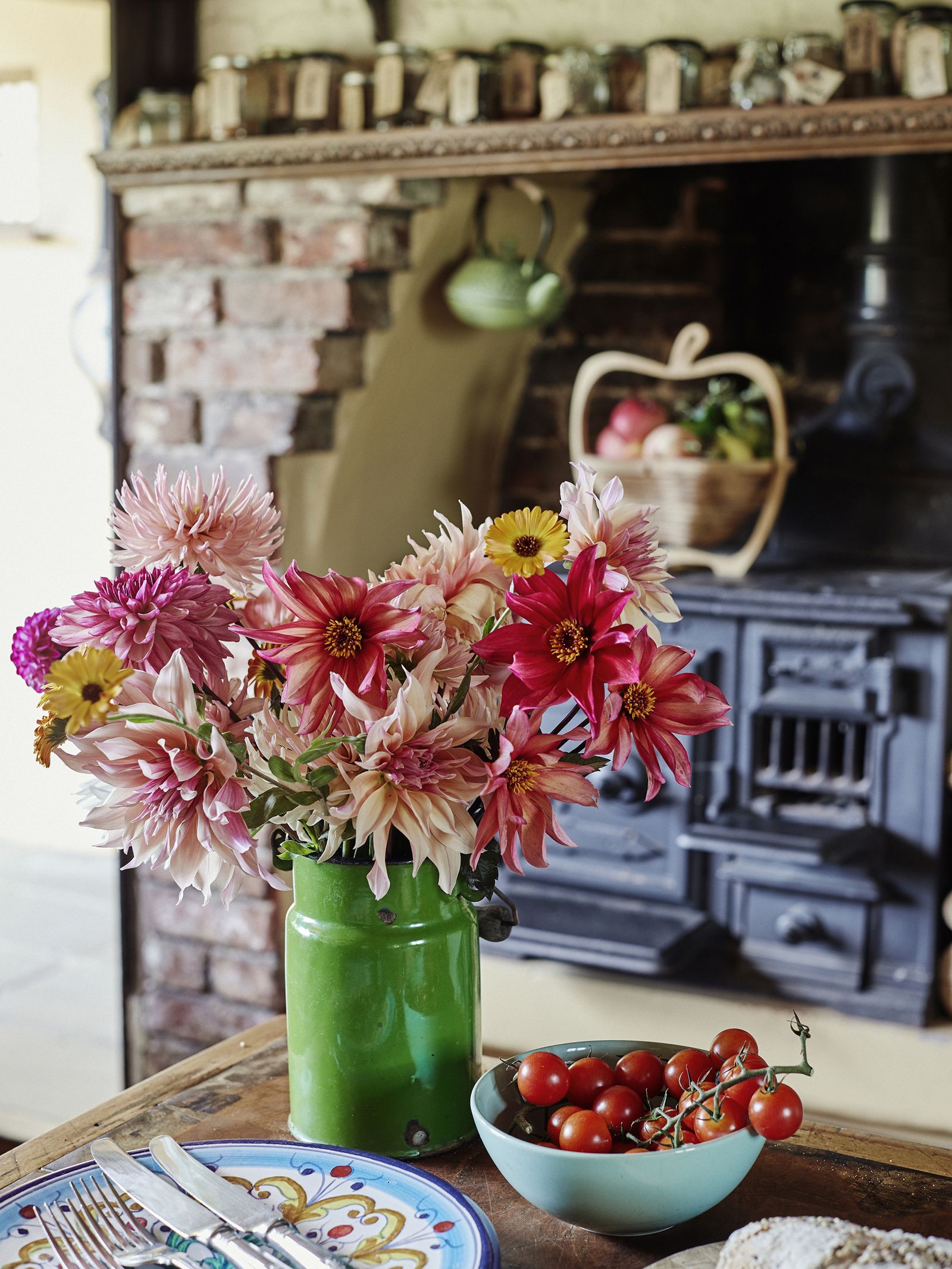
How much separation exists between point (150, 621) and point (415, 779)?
0.18 metres

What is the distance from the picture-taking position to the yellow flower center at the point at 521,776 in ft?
2.57

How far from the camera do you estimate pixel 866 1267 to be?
66 cm

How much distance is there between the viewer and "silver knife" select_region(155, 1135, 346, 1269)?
714 millimetres

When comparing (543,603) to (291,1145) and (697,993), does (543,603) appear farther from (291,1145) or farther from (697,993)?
(697,993)

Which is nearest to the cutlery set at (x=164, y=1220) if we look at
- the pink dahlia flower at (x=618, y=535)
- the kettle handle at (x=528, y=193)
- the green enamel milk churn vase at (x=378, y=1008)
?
the green enamel milk churn vase at (x=378, y=1008)

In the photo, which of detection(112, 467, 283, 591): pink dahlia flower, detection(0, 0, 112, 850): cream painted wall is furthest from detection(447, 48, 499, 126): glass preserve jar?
detection(0, 0, 112, 850): cream painted wall

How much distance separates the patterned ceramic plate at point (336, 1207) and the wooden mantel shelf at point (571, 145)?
4.77 ft

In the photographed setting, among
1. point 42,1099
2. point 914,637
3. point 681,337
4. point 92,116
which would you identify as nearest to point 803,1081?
point 914,637

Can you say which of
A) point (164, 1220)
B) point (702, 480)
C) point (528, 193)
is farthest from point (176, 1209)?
point (528, 193)

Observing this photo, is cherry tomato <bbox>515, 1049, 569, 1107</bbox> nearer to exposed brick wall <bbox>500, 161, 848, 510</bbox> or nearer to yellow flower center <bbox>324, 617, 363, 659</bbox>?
yellow flower center <bbox>324, 617, 363, 659</bbox>

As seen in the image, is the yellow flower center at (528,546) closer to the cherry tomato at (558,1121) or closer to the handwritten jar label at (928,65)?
the cherry tomato at (558,1121)

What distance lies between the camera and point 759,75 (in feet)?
5.98

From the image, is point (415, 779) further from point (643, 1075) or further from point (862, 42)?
point (862, 42)

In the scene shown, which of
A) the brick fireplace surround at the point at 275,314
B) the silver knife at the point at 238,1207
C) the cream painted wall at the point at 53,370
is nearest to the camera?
the silver knife at the point at 238,1207
